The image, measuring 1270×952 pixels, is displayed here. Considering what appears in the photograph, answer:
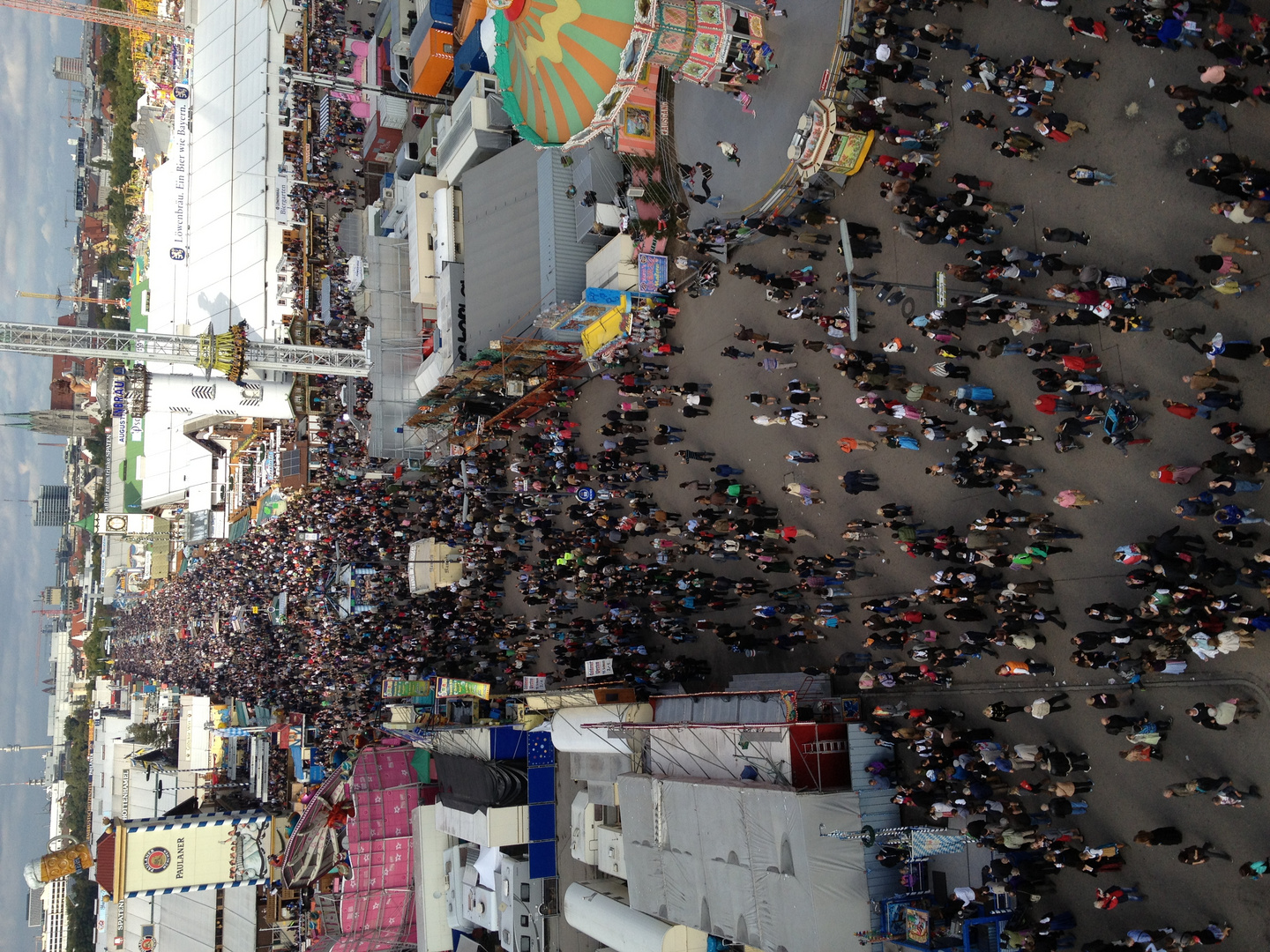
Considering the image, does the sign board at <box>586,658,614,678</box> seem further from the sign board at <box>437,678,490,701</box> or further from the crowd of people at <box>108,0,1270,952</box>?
the sign board at <box>437,678,490,701</box>

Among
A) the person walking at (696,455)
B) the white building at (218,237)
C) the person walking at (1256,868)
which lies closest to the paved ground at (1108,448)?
the person walking at (1256,868)

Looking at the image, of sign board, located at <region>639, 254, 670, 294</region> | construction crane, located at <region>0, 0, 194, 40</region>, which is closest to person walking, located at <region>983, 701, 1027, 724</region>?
sign board, located at <region>639, 254, 670, 294</region>

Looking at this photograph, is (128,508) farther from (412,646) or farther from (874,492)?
(874,492)

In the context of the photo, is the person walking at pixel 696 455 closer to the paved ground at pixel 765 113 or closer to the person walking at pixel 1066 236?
the paved ground at pixel 765 113

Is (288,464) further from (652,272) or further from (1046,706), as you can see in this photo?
(1046,706)

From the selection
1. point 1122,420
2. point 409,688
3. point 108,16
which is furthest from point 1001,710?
point 108,16

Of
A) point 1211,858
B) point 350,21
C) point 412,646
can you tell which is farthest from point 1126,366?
point 350,21
